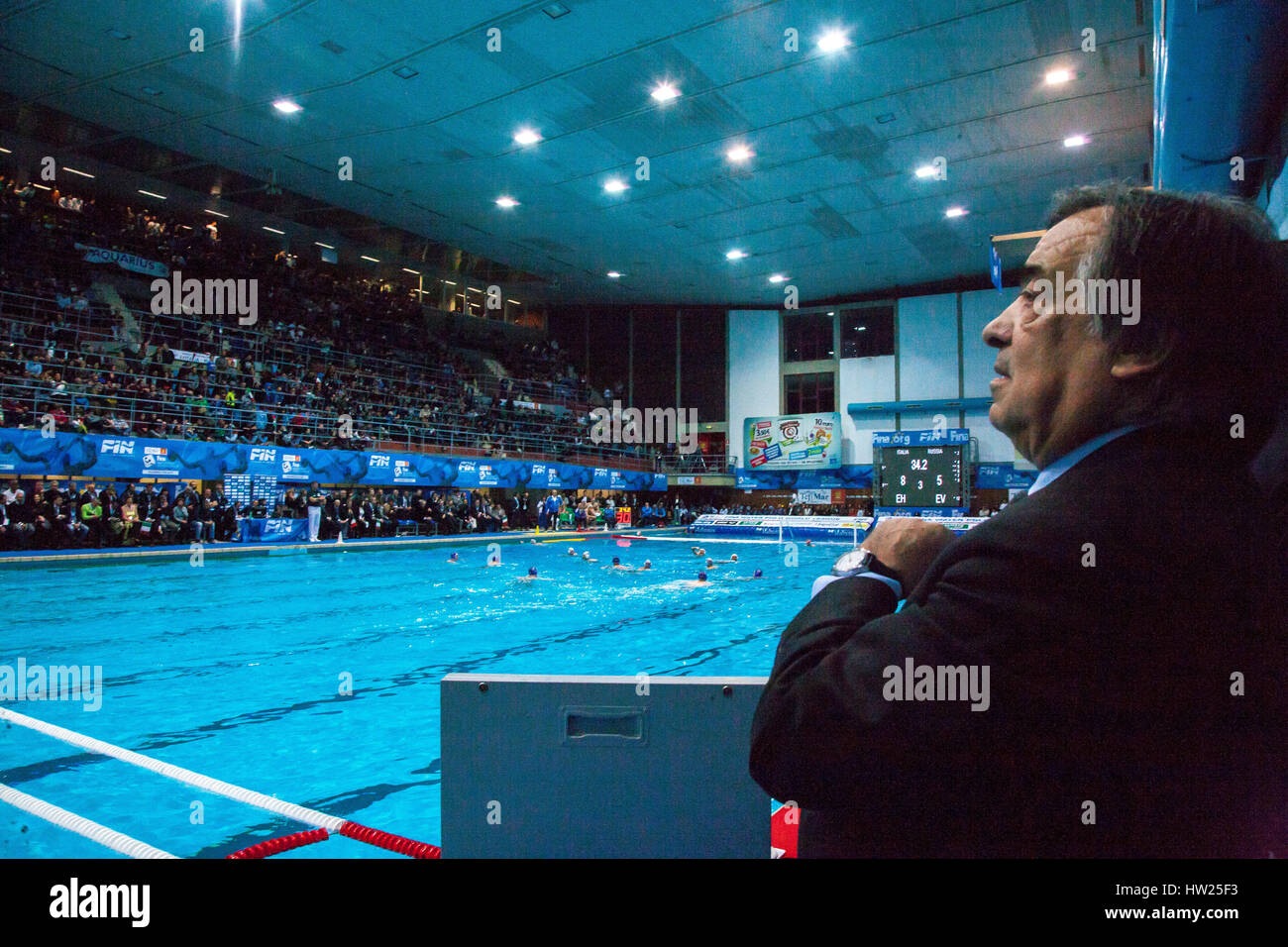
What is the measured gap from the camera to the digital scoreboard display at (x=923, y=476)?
28.7 meters

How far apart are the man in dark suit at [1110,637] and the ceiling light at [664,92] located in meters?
17.6

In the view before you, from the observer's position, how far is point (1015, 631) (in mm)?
889

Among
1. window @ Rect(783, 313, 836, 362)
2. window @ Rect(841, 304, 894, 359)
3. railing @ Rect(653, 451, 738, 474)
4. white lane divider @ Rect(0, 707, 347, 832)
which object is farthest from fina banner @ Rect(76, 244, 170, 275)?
window @ Rect(841, 304, 894, 359)

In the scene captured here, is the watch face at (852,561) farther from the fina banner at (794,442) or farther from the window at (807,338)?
the window at (807,338)

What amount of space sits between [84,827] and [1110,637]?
3.75 metres

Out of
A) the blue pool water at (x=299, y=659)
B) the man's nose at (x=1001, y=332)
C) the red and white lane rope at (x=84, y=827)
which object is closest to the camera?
the man's nose at (x=1001, y=332)

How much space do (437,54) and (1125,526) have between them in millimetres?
17767

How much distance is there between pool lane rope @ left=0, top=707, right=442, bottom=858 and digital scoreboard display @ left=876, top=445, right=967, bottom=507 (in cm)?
2830

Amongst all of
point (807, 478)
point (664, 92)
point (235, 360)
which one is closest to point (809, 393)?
point (807, 478)

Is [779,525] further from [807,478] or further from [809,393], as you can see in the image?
[809,393]

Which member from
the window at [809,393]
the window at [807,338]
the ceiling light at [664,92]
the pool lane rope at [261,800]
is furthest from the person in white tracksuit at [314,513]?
the window at [807,338]

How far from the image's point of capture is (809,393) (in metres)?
37.0

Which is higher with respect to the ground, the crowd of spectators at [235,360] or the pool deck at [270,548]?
the crowd of spectators at [235,360]
